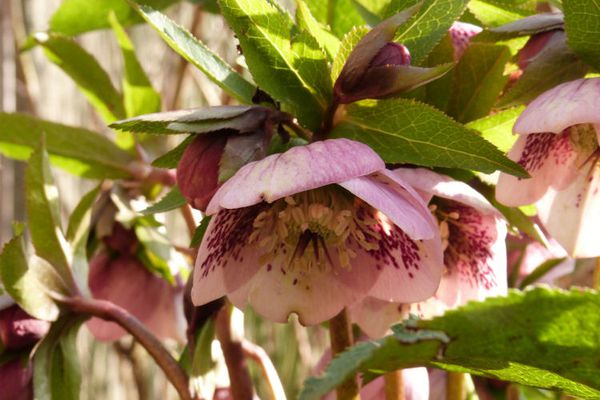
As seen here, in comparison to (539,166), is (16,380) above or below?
below

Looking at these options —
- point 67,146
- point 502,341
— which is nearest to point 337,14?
point 67,146

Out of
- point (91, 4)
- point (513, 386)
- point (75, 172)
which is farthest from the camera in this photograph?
point (91, 4)

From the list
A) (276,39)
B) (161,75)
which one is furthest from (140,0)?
(161,75)

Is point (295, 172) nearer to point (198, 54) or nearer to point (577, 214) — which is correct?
point (198, 54)

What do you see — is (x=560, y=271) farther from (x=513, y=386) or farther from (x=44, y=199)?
(x=44, y=199)

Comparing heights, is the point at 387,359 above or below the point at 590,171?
below

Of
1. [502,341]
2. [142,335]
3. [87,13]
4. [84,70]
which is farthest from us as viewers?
[87,13]

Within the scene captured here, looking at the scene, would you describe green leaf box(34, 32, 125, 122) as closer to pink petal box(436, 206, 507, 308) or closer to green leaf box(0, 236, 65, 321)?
green leaf box(0, 236, 65, 321)

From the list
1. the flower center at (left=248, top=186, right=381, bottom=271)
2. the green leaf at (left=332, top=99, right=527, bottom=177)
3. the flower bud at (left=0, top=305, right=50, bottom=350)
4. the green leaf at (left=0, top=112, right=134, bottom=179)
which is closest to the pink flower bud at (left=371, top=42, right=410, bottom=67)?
the green leaf at (left=332, top=99, right=527, bottom=177)
